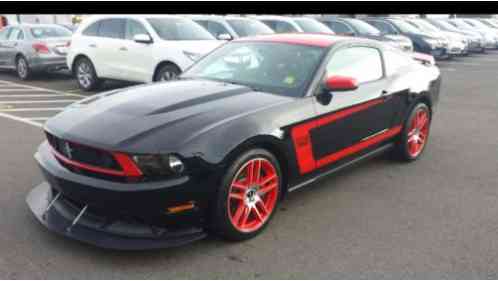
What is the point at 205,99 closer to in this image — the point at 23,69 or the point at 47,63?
the point at 47,63

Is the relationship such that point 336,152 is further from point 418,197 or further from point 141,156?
point 141,156

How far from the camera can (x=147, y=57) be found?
923 centimetres

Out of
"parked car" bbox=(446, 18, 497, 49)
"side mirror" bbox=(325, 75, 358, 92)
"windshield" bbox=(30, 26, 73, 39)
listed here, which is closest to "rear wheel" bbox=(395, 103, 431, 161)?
"side mirror" bbox=(325, 75, 358, 92)

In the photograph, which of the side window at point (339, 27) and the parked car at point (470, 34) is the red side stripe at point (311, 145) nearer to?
the side window at point (339, 27)

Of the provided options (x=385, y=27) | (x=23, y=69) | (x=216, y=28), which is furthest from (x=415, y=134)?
(x=385, y=27)

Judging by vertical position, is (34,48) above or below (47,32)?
below

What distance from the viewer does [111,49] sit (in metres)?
9.81

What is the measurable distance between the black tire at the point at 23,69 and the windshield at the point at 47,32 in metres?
0.69

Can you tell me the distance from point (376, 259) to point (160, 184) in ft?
5.15

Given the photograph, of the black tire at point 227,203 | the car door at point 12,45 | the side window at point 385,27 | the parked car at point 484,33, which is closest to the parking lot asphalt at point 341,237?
the black tire at point 227,203

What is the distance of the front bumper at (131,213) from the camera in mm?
3014

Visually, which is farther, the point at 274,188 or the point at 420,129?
the point at 420,129

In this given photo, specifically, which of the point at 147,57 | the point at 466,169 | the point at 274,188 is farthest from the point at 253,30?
the point at 274,188

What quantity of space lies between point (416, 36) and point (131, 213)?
16540 mm
